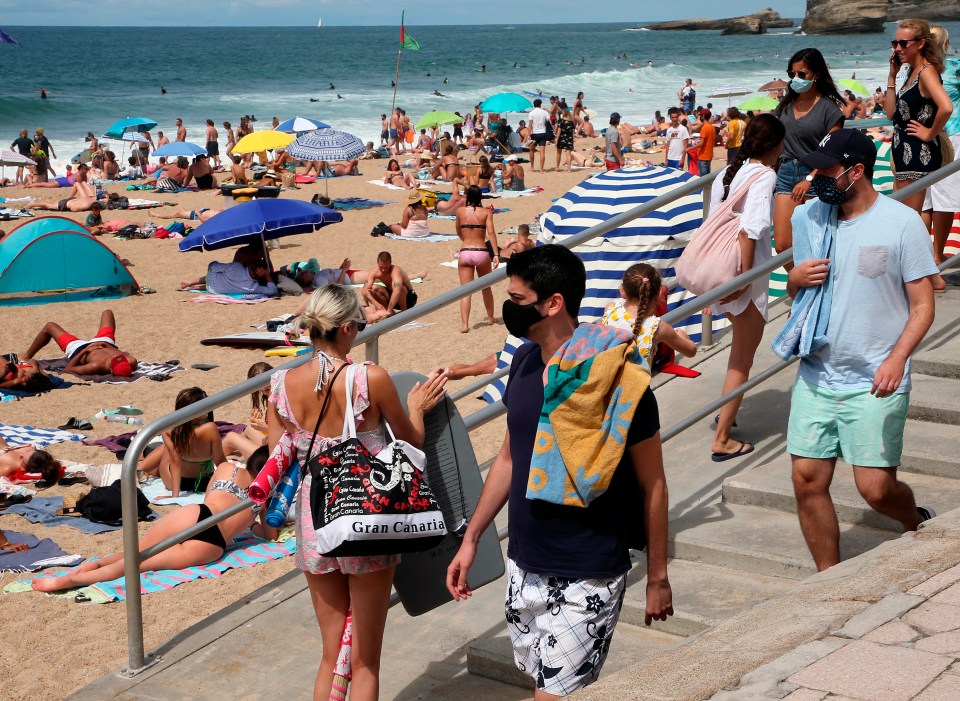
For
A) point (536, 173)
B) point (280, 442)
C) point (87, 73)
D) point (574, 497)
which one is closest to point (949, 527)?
point (574, 497)

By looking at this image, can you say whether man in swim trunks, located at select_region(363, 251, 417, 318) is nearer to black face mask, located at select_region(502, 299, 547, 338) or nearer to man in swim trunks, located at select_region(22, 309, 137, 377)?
man in swim trunks, located at select_region(22, 309, 137, 377)

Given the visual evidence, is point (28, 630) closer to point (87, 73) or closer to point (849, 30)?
point (87, 73)

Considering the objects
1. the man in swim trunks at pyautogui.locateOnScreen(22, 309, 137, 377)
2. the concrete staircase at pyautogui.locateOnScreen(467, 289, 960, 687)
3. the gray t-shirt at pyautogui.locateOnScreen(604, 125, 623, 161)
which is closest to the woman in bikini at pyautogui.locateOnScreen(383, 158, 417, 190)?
the gray t-shirt at pyautogui.locateOnScreen(604, 125, 623, 161)

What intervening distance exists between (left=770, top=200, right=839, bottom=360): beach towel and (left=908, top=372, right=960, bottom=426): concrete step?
57.7 inches

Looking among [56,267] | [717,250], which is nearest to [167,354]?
[56,267]

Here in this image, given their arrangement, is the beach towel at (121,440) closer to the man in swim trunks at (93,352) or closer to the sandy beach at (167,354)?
the sandy beach at (167,354)

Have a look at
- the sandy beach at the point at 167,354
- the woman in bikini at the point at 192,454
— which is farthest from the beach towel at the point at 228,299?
the woman in bikini at the point at 192,454

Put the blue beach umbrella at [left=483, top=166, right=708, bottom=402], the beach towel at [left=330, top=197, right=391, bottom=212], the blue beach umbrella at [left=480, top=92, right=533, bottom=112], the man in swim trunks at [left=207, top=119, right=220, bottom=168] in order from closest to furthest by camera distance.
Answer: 1. the blue beach umbrella at [left=483, top=166, right=708, bottom=402]
2. the beach towel at [left=330, top=197, right=391, bottom=212]
3. the blue beach umbrella at [left=480, top=92, right=533, bottom=112]
4. the man in swim trunks at [left=207, top=119, right=220, bottom=168]

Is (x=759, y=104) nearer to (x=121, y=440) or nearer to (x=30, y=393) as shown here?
(x=30, y=393)

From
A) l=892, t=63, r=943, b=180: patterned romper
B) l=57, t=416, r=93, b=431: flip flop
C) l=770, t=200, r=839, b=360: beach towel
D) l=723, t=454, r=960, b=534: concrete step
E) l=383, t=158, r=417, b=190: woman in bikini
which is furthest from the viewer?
l=383, t=158, r=417, b=190: woman in bikini

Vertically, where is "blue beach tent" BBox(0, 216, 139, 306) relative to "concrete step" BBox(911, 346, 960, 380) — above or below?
below

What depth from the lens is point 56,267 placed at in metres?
14.1

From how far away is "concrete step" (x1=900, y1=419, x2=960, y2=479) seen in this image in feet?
14.5

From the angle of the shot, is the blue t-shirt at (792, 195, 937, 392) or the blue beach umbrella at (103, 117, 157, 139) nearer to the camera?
the blue t-shirt at (792, 195, 937, 392)
